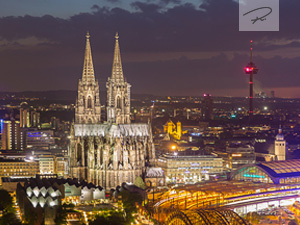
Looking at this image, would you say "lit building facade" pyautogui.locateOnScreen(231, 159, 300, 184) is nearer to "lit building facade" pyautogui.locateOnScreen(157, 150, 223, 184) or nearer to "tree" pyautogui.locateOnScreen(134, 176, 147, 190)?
"lit building facade" pyautogui.locateOnScreen(157, 150, 223, 184)

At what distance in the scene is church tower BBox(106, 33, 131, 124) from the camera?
106750 millimetres

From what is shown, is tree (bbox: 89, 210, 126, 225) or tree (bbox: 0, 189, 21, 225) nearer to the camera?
tree (bbox: 89, 210, 126, 225)

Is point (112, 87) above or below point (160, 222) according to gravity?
above

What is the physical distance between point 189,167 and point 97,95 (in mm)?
20400

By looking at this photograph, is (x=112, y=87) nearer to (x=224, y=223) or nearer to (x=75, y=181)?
(x=75, y=181)

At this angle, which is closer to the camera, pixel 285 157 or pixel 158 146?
pixel 285 157

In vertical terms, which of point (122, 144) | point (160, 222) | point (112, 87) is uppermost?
point (112, 87)

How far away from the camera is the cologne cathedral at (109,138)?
101312 millimetres

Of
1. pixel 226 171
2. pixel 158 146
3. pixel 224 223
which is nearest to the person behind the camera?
pixel 224 223

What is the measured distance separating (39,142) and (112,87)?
7183cm

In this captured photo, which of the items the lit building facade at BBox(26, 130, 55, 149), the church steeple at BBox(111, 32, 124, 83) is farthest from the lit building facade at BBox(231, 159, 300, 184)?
the lit building facade at BBox(26, 130, 55, 149)

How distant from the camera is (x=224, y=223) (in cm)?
6594

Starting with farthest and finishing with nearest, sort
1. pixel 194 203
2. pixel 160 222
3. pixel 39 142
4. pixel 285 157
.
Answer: pixel 39 142, pixel 285 157, pixel 194 203, pixel 160 222

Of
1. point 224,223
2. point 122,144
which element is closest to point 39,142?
point 122,144
